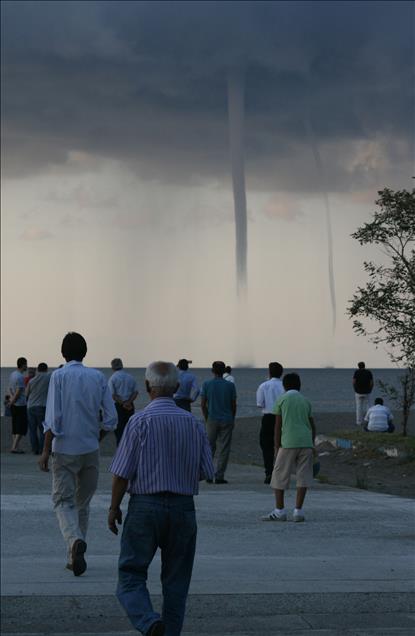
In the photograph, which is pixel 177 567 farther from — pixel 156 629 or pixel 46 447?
pixel 46 447

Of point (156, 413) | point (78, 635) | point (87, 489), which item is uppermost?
point (156, 413)

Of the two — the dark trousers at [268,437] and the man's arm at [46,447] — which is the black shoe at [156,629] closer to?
the man's arm at [46,447]

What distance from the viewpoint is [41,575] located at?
973 cm

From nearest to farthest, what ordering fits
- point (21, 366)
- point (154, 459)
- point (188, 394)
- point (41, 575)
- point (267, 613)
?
1. point (154, 459)
2. point (267, 613)
3. point (41, 575)
4. point (188, 394)
5. point (21, 366)

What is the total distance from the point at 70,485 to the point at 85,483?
0.20 metres

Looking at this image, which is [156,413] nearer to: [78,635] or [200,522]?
[78,635]

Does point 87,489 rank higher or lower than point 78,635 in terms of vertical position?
higher

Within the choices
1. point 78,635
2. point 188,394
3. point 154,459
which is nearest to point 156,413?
point 154,459

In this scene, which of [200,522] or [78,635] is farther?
[200,522]

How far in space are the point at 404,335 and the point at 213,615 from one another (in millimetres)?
16703

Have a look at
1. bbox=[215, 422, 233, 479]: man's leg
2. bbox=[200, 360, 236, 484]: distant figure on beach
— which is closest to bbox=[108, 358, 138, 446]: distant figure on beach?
bbox=[200, 360, 236, 484]: distant figure on beach

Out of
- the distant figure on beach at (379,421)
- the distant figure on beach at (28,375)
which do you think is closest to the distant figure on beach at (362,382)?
the distant figure on beach at (379,421)

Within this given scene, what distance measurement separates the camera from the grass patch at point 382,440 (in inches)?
1036

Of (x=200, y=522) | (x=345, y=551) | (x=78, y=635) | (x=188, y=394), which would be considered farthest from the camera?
(x=188, y=394)
